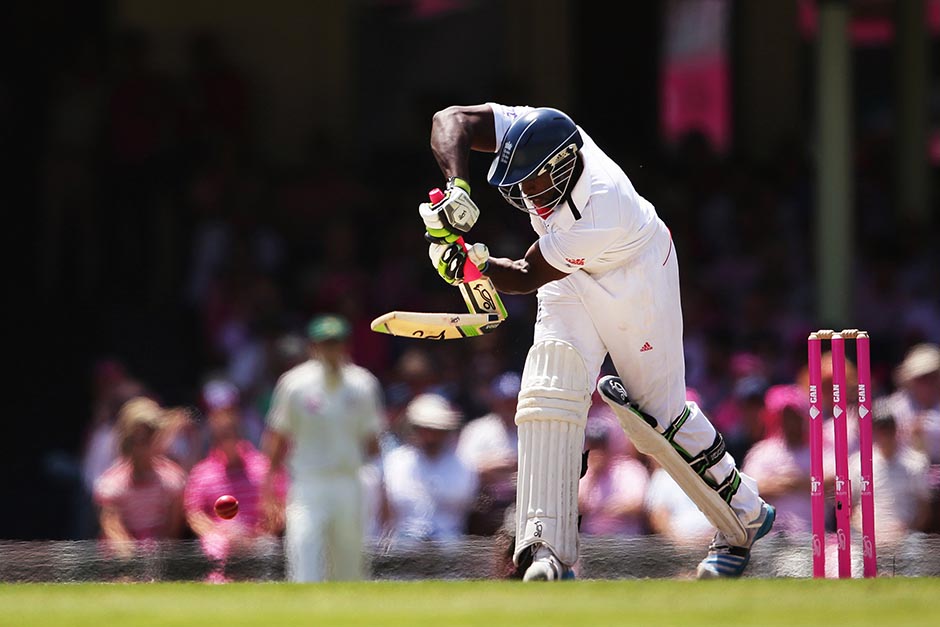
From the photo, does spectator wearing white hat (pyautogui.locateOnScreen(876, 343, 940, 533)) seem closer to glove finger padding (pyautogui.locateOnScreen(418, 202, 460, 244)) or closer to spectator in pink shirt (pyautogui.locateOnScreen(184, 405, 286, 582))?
spectator in pink shirt (pyautogui.locateOnScreen(184, 405, 286, 582))

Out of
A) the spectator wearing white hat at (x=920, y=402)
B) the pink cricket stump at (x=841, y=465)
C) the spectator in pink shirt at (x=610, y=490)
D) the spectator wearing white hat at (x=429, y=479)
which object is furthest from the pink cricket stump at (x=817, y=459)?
the spectator wearing white hat at (x=429, y=479)

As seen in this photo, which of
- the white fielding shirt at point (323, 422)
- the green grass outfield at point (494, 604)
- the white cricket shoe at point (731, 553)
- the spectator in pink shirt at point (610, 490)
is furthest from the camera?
the white fielding shirt at point (323, 422)

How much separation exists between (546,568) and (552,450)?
0.38m

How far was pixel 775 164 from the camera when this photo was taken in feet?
40.4

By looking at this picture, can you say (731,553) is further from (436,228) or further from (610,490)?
(610,490)

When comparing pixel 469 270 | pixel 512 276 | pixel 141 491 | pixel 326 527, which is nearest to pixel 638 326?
pixel 512 276

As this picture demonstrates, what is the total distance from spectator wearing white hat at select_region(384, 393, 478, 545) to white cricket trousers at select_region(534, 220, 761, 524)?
269cm

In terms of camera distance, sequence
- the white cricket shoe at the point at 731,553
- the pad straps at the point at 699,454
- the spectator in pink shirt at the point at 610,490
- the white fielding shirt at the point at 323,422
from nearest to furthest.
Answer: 1. the pad straps at the point at 699,454
2. the white cricket shoe at the point at 731,553
3. the spectator in pink shirt at the point at 610,490
4. the white fielding shirt at the point at 323,422

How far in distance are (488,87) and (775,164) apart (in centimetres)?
236

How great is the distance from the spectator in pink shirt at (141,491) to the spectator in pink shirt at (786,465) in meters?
2.79

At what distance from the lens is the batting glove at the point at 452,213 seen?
17.2ft

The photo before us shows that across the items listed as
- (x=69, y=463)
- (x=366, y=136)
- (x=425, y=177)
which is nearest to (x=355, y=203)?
(x=425, y=177)

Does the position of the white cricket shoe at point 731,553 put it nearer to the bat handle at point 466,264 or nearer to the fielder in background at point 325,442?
the bat handle at point 466,264

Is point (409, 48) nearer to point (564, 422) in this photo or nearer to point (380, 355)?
point (380, 355)
